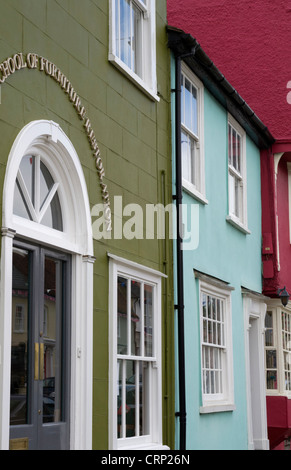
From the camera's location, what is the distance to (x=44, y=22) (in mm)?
7121

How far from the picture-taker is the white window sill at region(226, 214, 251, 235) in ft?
41.4

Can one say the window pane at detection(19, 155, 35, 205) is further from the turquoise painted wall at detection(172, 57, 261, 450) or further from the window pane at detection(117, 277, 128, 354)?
the turquoise painted wall at detection(172, 57, 261, 450)

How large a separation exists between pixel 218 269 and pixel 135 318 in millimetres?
3397

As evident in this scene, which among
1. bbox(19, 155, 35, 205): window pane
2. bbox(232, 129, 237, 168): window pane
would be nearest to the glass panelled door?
bbox(19, 155, 35, 205): window pane

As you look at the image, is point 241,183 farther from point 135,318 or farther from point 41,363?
point 41,363

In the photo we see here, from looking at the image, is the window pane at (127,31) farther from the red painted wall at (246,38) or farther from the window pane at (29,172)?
the red painted wall at (246,38)

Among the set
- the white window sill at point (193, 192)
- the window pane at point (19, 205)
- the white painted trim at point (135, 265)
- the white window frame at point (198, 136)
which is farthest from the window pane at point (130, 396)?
the white window frame at point (198, 136)

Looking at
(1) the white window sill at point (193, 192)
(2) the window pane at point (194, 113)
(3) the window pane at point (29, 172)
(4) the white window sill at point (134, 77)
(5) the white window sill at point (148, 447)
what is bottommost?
(5) the white window sill at point (148, 447)

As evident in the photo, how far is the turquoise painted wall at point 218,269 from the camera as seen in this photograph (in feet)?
34.1

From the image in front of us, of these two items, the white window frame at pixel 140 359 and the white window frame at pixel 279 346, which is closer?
the white window frame at pixel 140 359

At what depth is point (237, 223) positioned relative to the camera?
12930 mm

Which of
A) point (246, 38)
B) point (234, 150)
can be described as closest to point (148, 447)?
point (234, 150)

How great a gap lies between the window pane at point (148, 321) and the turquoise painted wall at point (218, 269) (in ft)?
3.37

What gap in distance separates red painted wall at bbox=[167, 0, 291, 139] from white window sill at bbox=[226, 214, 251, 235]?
10.6ft
